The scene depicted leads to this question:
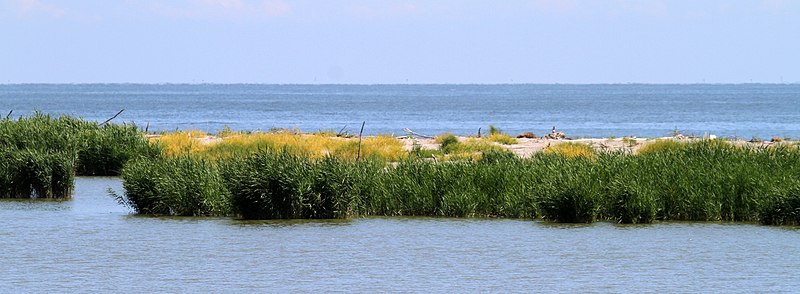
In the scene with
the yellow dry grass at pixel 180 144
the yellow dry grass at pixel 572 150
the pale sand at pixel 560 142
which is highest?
the yellow dry grass at pixel 572 150

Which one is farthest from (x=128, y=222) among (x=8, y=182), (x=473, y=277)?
(x=473, y=277)

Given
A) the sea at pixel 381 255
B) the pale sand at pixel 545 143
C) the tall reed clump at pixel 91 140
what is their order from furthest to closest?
1. the pale sand at pixel 545 143
2. the tall reed clump at pixel 91 140
3. the sea at pixel 381 255

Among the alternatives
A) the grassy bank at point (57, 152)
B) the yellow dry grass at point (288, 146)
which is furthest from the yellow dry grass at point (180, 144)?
the grassy bank at point (57, 152)

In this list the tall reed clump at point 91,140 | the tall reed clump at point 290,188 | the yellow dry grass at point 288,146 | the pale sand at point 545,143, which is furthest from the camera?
the pale sand at point 545,143

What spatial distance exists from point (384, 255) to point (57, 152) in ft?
34.3

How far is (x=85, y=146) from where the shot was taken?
32.5 metres

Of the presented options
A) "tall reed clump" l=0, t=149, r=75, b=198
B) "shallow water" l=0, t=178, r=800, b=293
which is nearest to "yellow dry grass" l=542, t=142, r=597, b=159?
"shallow water" l=0, t=178, r=800, b=293

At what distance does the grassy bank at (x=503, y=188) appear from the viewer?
22.3 meters

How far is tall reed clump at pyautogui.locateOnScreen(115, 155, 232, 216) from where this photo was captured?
23625 mm

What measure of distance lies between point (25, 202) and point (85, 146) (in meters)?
6.54

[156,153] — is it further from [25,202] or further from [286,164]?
[286,164]

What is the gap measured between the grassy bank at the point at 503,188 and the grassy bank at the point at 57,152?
127 inches

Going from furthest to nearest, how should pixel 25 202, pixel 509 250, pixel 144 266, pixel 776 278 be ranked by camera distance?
1. pixel 25 202
2. pixel 509 250
3. pixel 144 266
4. pixel 776 278

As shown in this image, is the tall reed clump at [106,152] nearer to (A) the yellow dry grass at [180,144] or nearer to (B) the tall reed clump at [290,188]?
(A) the yellow dry grass at [180,144]
